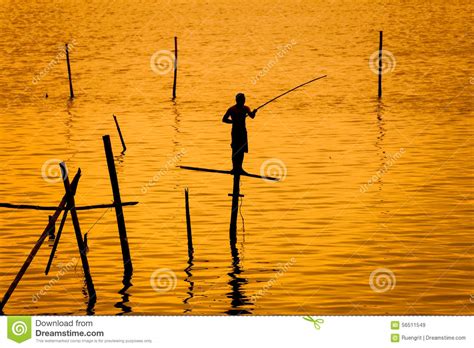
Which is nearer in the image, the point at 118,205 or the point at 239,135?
the point at 118,205

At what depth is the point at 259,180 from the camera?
3959cm

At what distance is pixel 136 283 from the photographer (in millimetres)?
25922

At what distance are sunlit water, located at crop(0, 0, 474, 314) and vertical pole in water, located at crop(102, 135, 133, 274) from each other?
1.36 ft

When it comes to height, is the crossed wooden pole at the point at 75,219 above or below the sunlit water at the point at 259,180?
below

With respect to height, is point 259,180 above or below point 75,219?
above

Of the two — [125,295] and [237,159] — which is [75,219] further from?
[237,159]

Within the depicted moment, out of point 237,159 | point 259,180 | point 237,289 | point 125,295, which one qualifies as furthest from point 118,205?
point 259,180

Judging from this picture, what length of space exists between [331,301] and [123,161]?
21.6 m
